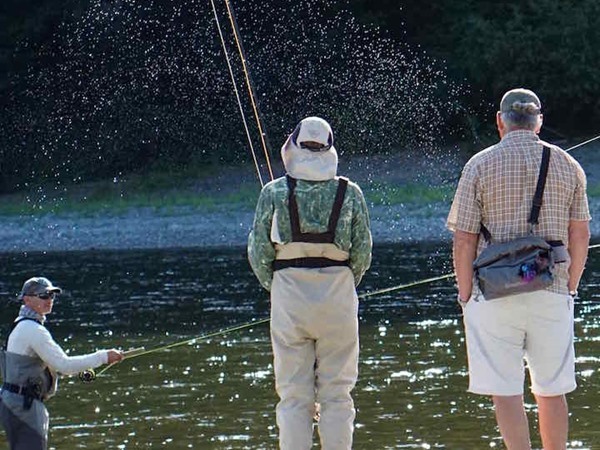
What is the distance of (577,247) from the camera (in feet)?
Answer: 20.0

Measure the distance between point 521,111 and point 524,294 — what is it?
2.32 feet

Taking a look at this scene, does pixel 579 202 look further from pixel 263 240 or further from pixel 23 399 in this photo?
pixel 23 399

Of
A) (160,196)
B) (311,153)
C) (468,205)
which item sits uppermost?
(160,196)

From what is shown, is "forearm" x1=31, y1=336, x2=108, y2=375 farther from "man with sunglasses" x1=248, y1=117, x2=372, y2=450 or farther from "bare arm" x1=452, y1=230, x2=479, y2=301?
"bare arm" x1=452, y1=230, x2=479, y2=301

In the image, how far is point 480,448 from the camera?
8.67m

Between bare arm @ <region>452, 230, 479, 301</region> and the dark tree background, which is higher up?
the dark tree background

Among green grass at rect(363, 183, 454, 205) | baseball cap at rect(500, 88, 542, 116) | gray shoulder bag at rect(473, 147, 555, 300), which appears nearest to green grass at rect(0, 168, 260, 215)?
green grass at rect(363, 183, 454, 205)

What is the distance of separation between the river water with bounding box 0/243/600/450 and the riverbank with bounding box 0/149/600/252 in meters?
6.15

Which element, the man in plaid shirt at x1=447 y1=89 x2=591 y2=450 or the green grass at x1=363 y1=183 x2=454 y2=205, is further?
the green grass at x1=363 y1=183 x2=454 y2=205

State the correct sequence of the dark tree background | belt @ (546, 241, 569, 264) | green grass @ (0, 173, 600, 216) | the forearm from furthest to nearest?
the dark tree background, green grass @ (0, 173, 600, 216), the forearm, belt @ (546, 241, 569, 264)

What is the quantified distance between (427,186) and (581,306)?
1640 cm

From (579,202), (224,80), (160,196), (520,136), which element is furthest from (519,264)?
(224,80)

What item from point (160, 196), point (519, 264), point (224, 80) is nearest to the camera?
point (519, 264)

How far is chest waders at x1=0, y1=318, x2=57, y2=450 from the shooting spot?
6.93m
